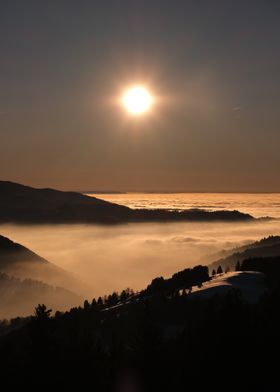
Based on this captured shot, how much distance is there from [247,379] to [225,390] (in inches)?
164

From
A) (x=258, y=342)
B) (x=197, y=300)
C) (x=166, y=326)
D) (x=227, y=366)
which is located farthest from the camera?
(x=197, y=300)

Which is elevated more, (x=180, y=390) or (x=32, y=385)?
(x=32, y=385)

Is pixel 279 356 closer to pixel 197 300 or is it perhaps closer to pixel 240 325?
pixel 240 325

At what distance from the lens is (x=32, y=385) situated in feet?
170

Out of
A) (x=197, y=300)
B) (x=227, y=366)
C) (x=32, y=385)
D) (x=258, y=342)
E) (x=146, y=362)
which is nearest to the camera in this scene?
(x=32, y=385)

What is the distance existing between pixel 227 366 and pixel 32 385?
79.6 ft

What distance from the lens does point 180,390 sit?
6297 cm

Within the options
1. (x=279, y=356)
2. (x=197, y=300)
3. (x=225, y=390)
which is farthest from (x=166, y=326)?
(x=225, y=390)

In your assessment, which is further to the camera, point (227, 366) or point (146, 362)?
point (227, 366)

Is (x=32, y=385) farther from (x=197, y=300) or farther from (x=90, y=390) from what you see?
(x=197, y=300)

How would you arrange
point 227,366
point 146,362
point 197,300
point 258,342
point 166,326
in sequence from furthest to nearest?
point 197,300, point 166,326, point 258,342, point 227,366, point 146,362

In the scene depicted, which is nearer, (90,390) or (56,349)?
(56,349)

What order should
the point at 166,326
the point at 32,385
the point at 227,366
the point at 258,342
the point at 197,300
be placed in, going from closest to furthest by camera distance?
the point at 32,385 → the point at 227,366 → the point at 258,342 → the point at 166,326 → the point at 197,300

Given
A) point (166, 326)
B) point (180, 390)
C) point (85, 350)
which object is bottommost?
point (166, 326)
